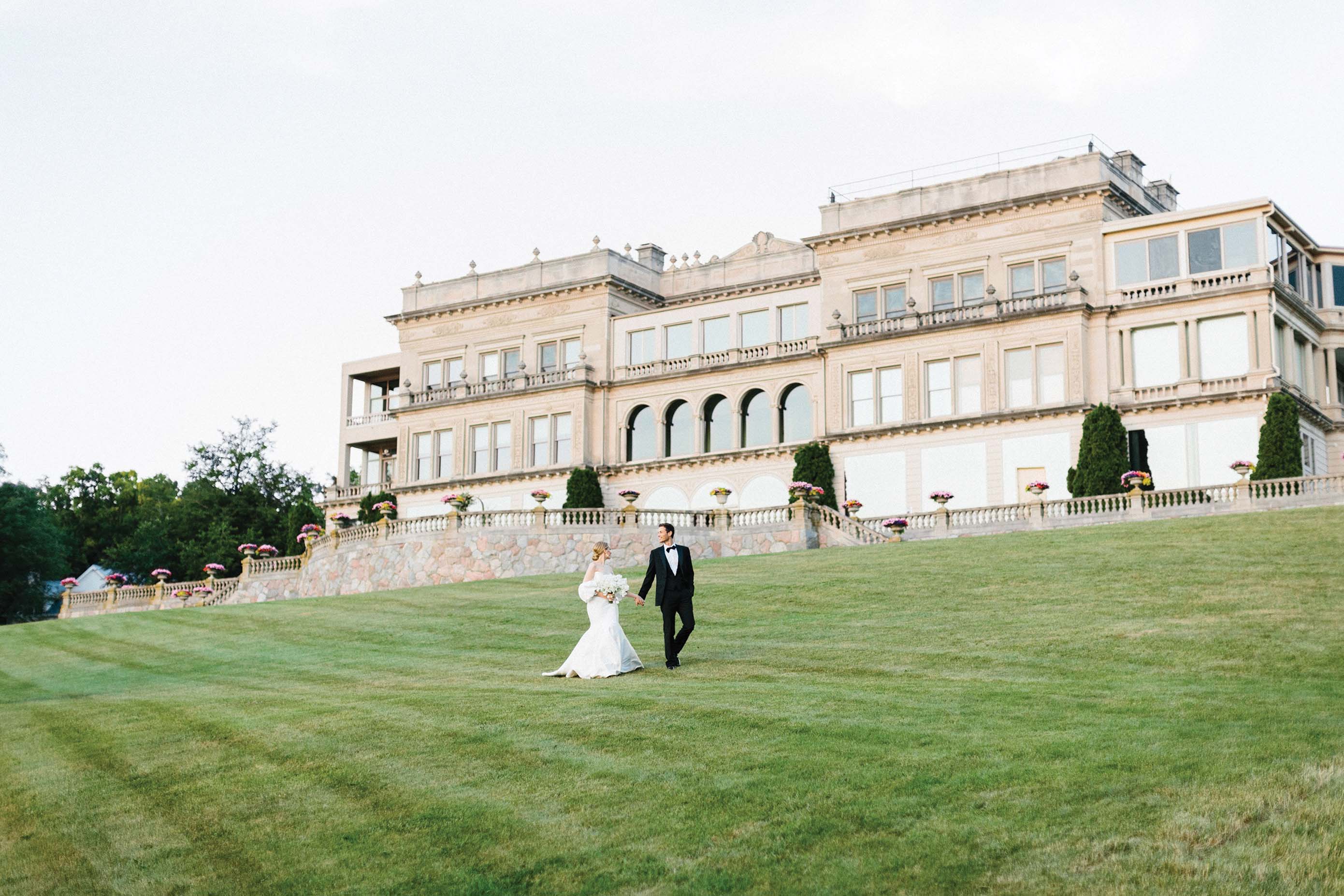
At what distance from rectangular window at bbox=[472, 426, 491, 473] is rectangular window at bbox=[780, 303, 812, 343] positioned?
13928 millimetres

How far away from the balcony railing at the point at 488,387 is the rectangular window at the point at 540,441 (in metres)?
1.48

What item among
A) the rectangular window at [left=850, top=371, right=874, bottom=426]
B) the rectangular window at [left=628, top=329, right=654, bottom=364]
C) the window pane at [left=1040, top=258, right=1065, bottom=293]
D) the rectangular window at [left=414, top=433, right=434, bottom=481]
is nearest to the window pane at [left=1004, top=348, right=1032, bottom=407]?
the window pane at [left=1040, top=258, right=1065, bottom=293]

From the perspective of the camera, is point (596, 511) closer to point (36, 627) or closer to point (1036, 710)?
point (36, 627)

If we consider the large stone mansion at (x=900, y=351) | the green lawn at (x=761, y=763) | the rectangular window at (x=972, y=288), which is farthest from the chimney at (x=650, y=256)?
the green lawn at (x=761, y=763)

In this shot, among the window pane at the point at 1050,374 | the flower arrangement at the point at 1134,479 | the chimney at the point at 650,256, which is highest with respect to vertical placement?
the chimney at the point at 650,256

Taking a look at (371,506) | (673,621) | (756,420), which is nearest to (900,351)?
(756,420)

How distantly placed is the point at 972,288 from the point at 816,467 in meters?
8.73

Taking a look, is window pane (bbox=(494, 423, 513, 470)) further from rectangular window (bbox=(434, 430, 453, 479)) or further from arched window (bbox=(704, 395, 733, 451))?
arched window (bbox=(704, 395, 733, 451))

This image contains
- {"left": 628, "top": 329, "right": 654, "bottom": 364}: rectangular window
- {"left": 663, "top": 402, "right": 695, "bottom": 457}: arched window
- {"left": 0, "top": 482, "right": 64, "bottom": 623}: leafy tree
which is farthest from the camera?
{"left": 0, "top": 482, "right": 64, "bottom": 623}: leafy tree

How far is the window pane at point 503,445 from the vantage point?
202ft

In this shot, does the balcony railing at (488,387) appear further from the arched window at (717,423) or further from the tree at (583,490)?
the arched window at (717,423)

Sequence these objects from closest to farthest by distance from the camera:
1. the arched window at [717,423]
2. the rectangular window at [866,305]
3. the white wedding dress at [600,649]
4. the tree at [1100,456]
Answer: the white wedding dress at [600,649]
the tree at [1100,456]
the rectangular window at [866,305]
the arched window at [717,423]

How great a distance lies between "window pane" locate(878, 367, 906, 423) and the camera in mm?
52094

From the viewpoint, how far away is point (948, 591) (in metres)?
25.8
